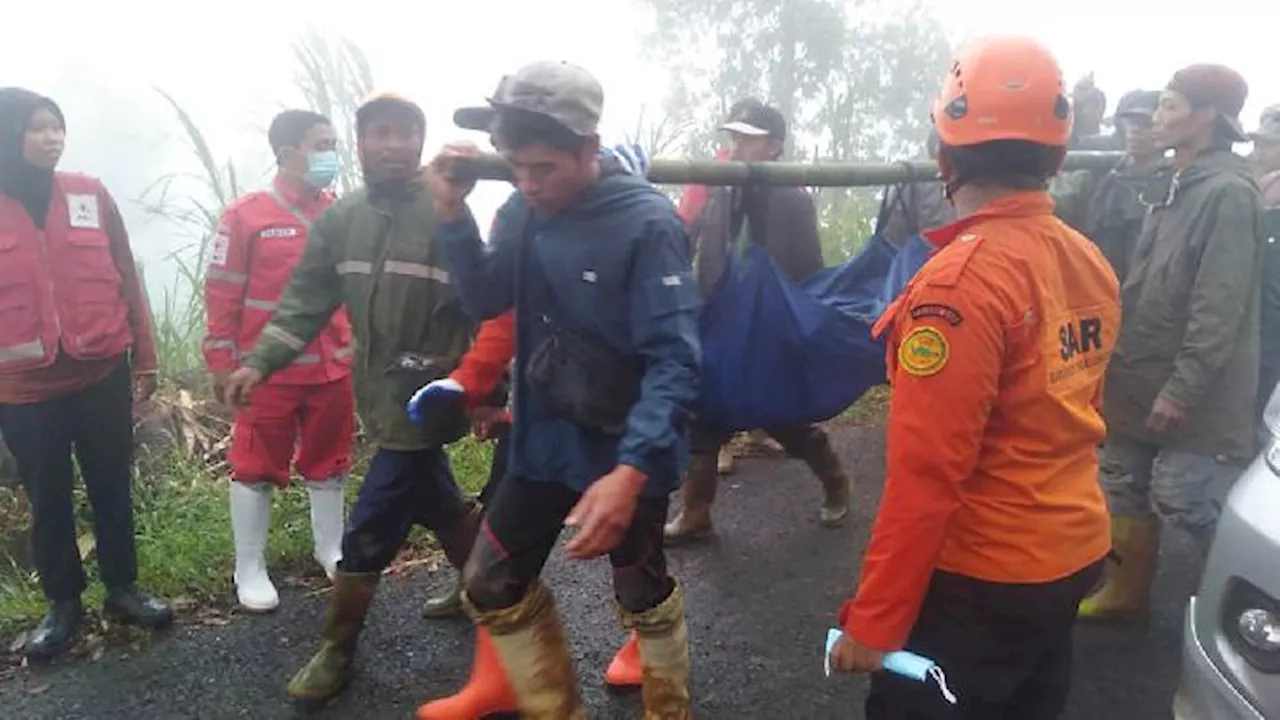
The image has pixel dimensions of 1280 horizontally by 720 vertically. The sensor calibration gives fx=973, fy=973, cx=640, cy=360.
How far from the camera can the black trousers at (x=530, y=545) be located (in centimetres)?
261

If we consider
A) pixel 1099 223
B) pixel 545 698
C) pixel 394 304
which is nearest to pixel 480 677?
pixel 545 698

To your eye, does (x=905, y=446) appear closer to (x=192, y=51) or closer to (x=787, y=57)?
(x=787, y=57)

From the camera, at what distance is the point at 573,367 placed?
8.08ft

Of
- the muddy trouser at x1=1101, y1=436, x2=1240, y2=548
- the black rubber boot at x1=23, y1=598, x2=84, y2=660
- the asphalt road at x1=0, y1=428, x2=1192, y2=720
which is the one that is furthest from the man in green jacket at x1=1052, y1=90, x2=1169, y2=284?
the black rubber boot at x1=23, y1=598, x2=84, y2=660

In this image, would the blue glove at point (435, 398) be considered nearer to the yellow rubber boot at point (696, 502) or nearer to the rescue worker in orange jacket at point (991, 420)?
the rescue worker in orange jacket at point (991, 420)

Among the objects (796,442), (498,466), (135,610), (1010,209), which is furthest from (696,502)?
(1010,209)

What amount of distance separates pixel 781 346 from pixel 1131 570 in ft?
5.03

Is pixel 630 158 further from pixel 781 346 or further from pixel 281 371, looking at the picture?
pixel 281 371

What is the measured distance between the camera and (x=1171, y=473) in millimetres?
3369

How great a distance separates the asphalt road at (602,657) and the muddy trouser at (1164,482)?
466 mm

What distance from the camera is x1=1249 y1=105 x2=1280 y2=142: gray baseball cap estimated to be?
5.10 metres

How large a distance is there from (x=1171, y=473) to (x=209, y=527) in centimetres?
401

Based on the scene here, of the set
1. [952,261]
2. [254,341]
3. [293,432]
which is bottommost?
[293,432]

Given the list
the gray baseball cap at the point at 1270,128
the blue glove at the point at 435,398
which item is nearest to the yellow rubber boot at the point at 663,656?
the blue glove at the point at 435,398
